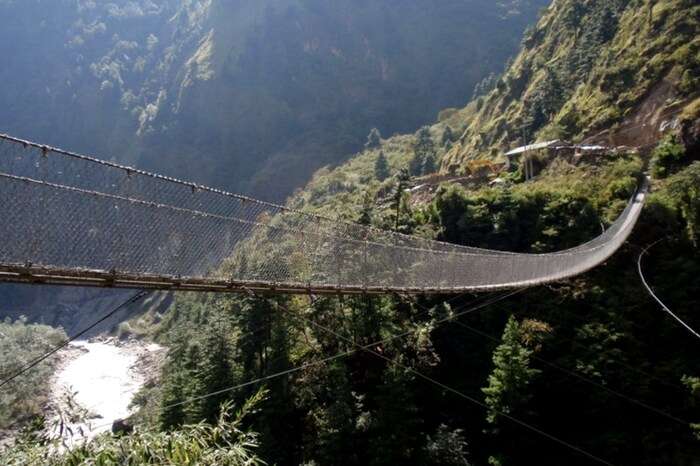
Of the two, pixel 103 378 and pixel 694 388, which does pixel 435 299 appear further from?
pixel 103 378

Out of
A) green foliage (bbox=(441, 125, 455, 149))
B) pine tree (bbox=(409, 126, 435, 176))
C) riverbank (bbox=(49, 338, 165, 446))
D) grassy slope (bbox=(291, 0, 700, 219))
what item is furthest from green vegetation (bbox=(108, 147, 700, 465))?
green foliage (bbox=(441, 125, 455, 149))

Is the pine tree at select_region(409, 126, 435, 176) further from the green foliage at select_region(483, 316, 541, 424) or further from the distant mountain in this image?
the green foliage at select_region(483, 316, 541, 424)

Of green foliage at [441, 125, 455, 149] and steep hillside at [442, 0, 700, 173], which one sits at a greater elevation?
green foliage at [441, 125, 455, 149]

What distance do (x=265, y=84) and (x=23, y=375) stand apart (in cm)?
4819

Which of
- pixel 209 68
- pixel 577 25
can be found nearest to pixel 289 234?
pixel 577 25

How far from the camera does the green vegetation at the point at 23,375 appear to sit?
20234 mm

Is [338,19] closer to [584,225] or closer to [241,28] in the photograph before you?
[241,28]

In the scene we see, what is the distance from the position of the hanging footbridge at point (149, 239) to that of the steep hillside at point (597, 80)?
14087 millimetres

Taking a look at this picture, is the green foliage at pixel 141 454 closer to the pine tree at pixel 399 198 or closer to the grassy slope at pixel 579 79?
the pine tree at pixel 399 198

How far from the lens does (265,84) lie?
64062mm

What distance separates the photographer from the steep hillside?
17.1m

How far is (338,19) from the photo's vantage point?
69.2 meters

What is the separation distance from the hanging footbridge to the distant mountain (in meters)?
47.4

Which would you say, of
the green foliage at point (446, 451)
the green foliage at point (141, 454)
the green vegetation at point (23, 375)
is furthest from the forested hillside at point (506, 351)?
the green vegetation at point (23, 375)
